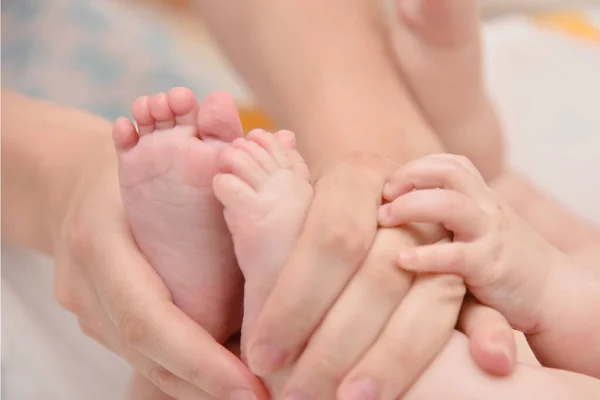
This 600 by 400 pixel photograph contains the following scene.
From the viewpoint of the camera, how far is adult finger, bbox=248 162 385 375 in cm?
44

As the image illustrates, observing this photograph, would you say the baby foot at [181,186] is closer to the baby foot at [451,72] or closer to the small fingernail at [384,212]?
the small fingernail at [384,212]

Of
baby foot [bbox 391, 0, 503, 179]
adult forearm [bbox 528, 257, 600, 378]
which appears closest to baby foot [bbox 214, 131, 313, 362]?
adult forearm [bbox 528, 257, 600, 378]

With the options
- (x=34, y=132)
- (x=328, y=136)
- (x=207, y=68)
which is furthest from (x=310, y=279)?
(x=207, y=68)

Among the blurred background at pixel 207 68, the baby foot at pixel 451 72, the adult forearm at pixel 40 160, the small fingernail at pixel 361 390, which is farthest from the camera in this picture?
the blurred background at pixel 207 68

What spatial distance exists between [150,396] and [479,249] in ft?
1.03

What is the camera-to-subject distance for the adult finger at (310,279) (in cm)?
44

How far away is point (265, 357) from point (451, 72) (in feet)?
1.53

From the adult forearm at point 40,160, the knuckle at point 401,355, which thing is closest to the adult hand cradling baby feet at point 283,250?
the knuckle at point 401,355

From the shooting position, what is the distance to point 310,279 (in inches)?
17.3

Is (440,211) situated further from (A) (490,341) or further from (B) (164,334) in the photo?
(B) (164,334)

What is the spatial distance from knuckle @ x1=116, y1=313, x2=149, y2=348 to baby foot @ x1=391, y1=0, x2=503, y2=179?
0.45 meters

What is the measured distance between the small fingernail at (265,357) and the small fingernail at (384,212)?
0.11 metres

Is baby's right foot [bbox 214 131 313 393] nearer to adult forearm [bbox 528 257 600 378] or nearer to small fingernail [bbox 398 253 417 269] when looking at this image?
small fingernail [bbox 398 253 417 269]

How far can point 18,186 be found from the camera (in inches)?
28.1
